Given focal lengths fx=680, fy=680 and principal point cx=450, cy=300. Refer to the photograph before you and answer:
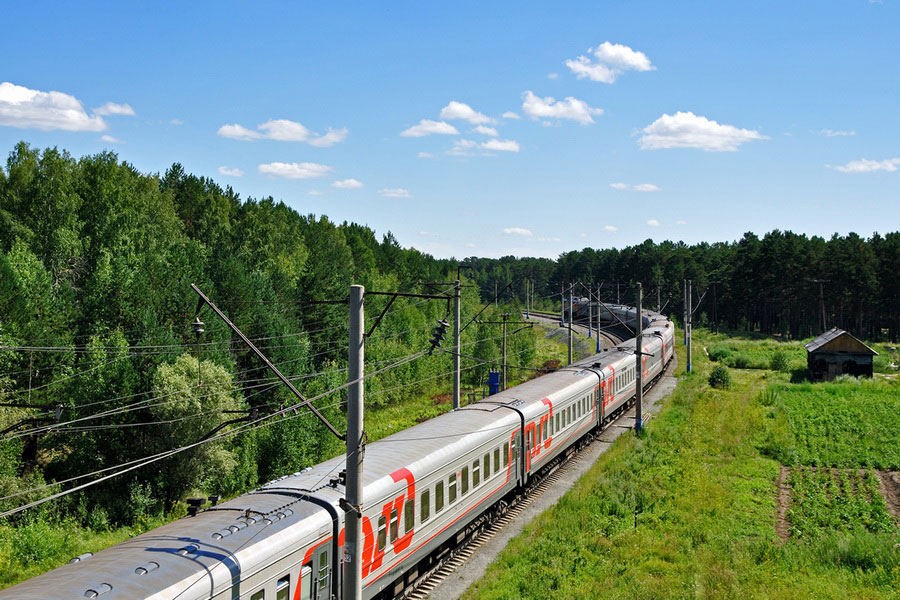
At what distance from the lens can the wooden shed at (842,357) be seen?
5281cm

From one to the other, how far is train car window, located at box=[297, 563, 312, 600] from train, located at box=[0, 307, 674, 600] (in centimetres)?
2

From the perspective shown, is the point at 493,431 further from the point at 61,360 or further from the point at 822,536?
the point at 61,360

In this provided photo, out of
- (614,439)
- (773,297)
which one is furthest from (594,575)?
(773,297)

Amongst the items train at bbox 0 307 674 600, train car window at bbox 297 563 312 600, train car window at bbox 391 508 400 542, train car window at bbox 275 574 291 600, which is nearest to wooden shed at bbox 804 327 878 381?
train at bbox 0 307 674 600

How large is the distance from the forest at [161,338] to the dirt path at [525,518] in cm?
557

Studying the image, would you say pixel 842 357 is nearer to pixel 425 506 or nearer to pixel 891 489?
pixel 891 489

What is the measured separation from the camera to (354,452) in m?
11.0

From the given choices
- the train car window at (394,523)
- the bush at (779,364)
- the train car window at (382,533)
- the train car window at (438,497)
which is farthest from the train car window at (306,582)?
the bush at (779,364)

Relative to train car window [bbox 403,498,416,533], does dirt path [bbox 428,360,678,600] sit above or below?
below

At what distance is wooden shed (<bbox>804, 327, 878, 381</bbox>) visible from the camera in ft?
173

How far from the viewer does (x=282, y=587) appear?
1157cm

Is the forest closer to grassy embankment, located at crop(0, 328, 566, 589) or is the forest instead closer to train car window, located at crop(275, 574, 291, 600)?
grassy embankment, located at crop(0, 328, 566, 589)

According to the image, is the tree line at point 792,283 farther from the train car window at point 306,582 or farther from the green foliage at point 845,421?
the train car window at point 306,582

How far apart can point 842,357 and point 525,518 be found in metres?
41.8
